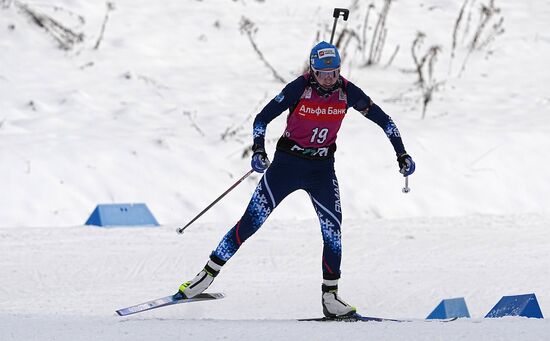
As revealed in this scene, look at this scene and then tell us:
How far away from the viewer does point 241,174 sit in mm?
8773

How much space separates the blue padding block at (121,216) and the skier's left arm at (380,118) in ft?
9.82

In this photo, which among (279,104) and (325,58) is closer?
(325,58)

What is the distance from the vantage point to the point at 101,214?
7.40 meters

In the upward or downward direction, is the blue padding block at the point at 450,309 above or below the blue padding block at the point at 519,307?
below

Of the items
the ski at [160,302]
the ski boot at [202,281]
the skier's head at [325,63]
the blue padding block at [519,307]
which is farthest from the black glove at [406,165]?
the ski at [160,302]

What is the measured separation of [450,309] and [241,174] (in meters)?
3.80

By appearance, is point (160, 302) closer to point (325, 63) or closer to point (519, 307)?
point (325, 63)

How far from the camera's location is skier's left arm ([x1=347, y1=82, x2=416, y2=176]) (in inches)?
198

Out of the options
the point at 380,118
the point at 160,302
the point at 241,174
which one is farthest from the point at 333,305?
the point at 241,174

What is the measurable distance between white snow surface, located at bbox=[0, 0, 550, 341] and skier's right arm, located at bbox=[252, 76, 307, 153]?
1049 millimetres

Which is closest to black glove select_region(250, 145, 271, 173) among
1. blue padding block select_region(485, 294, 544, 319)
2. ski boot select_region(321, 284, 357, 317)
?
ski boot select_region(321, 284, 357, 317)

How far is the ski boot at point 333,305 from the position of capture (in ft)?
16.7

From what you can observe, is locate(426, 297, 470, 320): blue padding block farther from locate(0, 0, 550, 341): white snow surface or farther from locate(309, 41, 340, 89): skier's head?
locate(309, 41, 340, 89): skier's head

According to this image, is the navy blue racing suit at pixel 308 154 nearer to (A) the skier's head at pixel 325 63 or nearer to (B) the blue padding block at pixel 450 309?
(A) the skier's head at pixel 325 63
